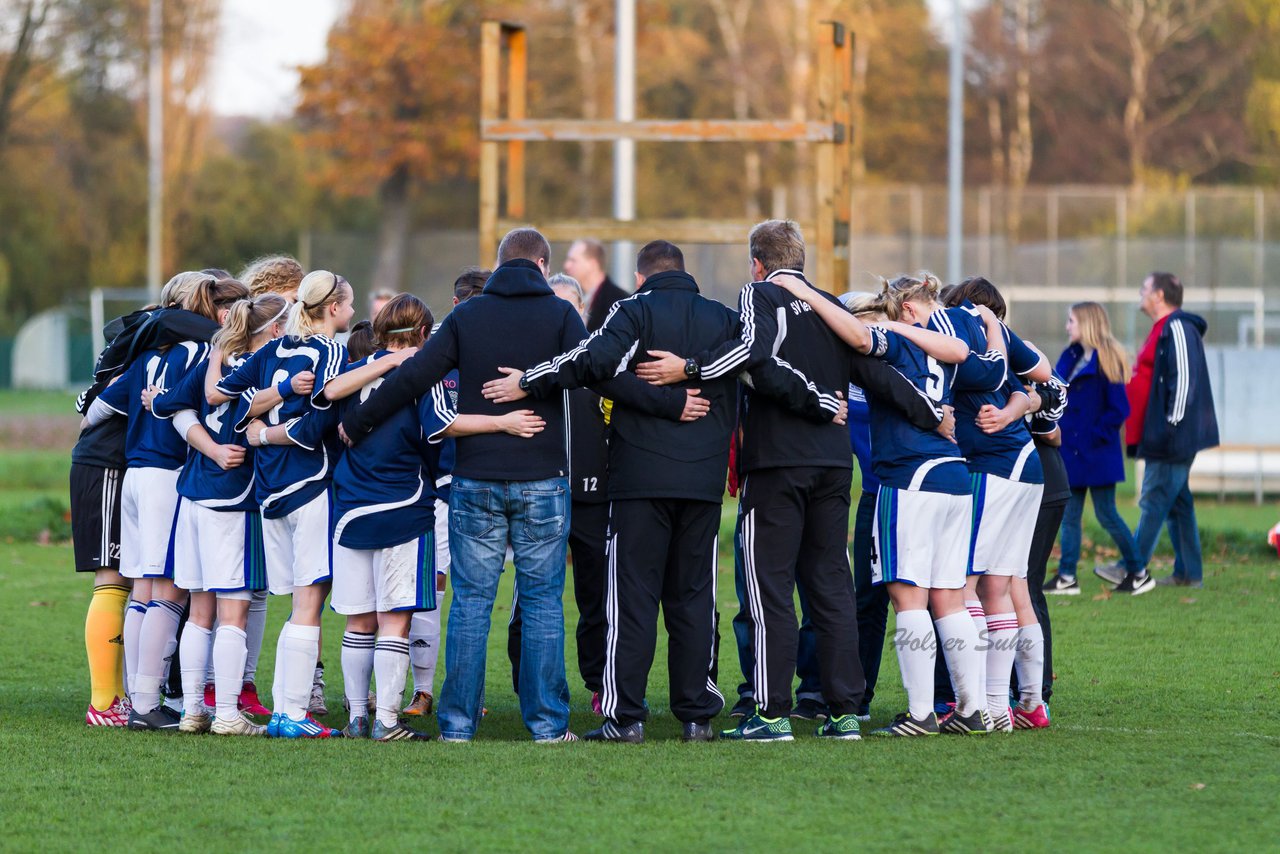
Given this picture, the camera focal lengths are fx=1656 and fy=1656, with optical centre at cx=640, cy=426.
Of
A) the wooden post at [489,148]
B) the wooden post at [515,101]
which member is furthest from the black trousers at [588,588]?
the wooden post at [515,101]

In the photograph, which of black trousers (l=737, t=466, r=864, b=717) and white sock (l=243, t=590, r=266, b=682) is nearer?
black trousers (l=737, t=466, r=864, b=717)

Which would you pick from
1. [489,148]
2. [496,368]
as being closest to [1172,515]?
[489,148]

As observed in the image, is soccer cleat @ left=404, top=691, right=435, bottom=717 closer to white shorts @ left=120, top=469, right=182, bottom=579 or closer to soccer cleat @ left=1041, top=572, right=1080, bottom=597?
white shorts @ left=120, top=469, right=182, bottom=579

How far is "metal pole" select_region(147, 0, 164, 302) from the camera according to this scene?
42375 mm

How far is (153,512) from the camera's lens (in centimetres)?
711

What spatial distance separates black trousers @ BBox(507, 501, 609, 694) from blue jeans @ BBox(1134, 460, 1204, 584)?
5.11 meters

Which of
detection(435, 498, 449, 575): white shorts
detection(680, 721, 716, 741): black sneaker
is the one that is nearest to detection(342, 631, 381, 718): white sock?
detection(435, 498, 449, 575): white shorts

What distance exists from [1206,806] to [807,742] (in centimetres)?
166

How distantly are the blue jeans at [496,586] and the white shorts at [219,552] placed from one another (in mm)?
882

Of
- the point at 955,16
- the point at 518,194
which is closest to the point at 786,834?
the point at 518,194

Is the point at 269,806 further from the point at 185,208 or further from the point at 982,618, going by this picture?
the point at 185,208

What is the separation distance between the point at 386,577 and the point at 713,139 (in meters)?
6.83

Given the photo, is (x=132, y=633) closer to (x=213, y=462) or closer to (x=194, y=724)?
(x=194, y=724)

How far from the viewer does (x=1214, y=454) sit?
1766 cm
